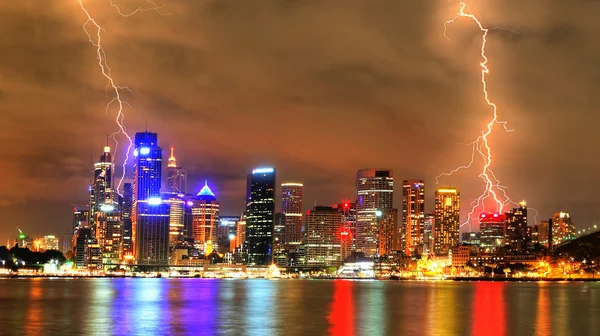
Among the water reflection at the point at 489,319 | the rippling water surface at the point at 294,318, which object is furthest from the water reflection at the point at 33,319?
the water reflection at the point at 489,319

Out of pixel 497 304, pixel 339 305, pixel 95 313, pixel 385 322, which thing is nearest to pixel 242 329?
pixel 385 322

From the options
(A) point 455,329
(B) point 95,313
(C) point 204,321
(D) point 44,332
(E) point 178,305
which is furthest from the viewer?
(E) point 178,305

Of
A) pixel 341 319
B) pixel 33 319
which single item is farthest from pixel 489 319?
pixel 33 319

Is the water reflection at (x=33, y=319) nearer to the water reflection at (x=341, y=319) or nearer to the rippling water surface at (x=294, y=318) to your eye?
the rippling water surface at (x=294, y=318)

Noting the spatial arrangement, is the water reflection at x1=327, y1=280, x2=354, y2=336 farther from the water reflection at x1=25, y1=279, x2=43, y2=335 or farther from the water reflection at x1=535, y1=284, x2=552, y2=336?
the water reflection at x1=25, y1=279, x2=43, y2=335

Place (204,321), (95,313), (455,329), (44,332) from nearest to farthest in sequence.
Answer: (44,332) < (455,329) < (204,321) < (95,313)

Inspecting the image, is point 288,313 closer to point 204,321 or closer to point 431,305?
point 204,321

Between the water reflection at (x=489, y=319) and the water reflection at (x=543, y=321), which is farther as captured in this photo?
the water reflection at (x=543, y=321)

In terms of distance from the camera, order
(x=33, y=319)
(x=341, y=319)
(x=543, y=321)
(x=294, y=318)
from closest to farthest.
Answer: (x=33, y=319)
(x=543, y=321)
(x=341, y=319)
(x=294, y=318)

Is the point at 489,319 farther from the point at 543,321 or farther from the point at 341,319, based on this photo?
the point at 341,319

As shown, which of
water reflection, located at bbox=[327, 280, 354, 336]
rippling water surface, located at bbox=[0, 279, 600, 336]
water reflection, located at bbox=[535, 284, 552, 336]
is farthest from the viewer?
water reflection, located at bbox=[535, 284, 552, 336]

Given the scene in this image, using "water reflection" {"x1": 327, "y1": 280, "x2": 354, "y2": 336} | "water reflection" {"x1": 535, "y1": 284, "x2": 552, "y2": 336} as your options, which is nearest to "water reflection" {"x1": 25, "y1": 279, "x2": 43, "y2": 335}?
"water reflection" {"x1": 327, "y1": 280, "x2": 354, "y2": 336}
